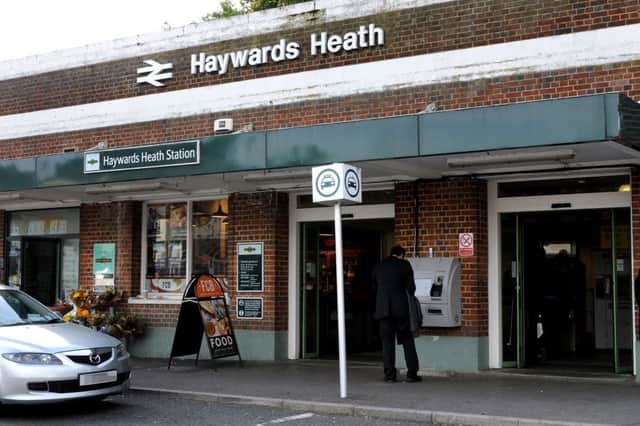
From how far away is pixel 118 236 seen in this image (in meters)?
15.9

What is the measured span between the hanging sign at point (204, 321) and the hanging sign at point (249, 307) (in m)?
0.78

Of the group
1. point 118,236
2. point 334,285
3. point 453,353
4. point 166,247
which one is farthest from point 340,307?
point 118,236

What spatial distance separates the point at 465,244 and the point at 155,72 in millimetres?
6605

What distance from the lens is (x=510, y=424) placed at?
8570mm

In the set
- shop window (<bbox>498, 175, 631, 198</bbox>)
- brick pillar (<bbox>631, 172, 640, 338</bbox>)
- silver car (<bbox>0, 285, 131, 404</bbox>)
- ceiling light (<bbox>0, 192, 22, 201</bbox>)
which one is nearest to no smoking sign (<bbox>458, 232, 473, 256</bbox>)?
shop window (<bbox>498, 175, 631, 198</bbox>)

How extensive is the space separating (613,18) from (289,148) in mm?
4626

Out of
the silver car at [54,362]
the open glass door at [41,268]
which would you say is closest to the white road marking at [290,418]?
the silver car at [54,362]

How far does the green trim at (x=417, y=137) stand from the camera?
942 cm

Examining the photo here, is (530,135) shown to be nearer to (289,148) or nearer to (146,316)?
(289,148)

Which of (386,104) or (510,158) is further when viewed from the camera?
(386,104)

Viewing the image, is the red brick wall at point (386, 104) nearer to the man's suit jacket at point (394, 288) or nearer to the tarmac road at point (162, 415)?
the man's suit jacket at point (394, 288)

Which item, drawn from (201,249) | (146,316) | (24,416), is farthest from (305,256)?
(24,416)

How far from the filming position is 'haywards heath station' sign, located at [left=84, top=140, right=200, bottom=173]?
40.1 feet

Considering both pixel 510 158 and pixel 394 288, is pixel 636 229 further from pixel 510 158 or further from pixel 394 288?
pixel 394 288
